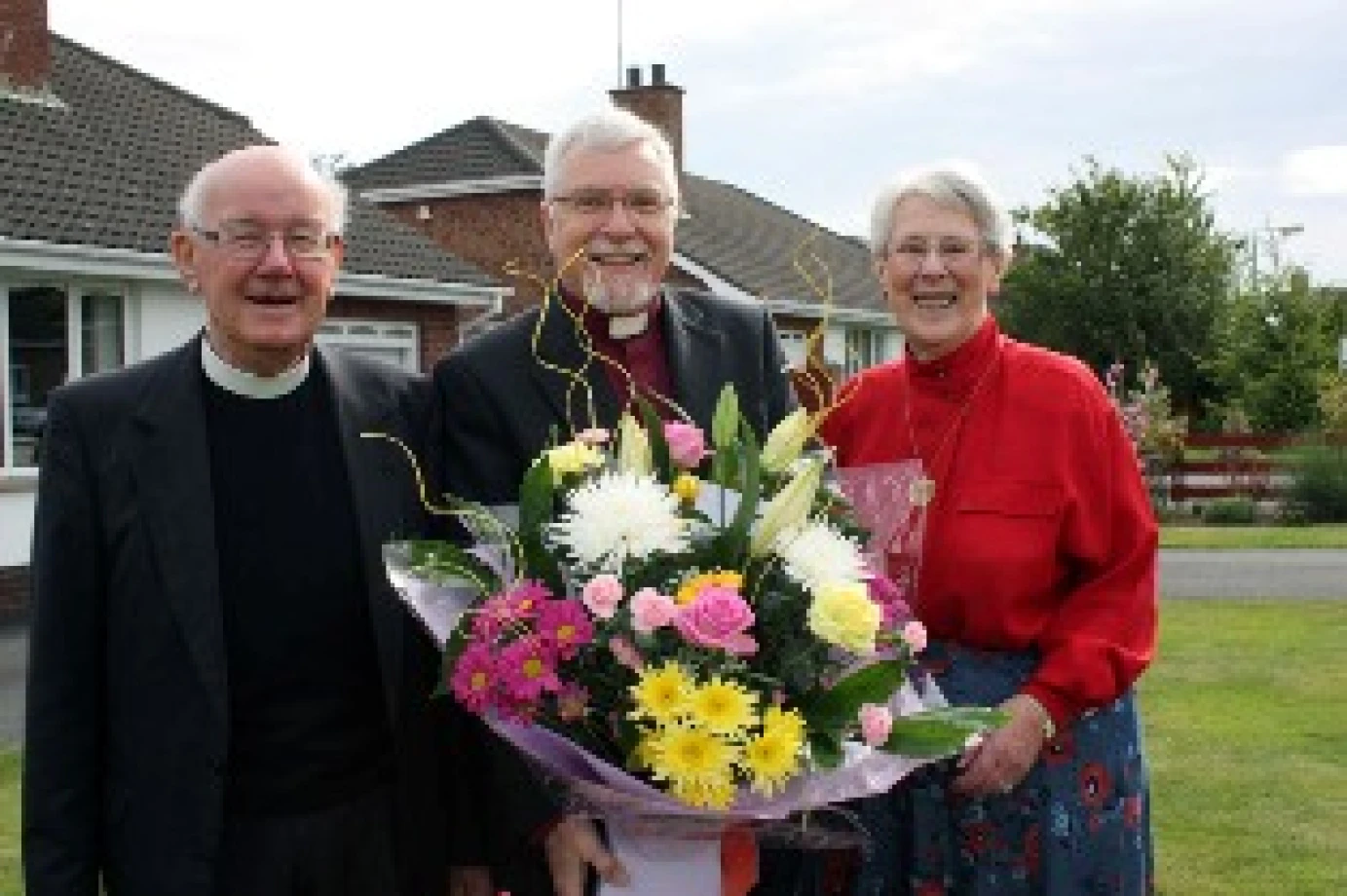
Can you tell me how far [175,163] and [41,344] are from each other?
416 cm

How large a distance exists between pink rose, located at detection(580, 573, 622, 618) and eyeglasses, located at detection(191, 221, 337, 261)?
0.95 metres

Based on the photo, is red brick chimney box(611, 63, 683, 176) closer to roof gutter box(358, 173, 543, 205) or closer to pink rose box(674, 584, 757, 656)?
roof gutter box(358, 173, 543, 205)

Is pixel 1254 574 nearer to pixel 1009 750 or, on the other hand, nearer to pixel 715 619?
pixel 1009 750

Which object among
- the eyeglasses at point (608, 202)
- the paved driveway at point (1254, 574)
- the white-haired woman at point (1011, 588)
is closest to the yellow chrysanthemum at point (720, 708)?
the white-haired woman at point (1011, 588)

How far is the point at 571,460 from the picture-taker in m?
2.89

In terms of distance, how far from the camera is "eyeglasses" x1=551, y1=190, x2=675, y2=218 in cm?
339

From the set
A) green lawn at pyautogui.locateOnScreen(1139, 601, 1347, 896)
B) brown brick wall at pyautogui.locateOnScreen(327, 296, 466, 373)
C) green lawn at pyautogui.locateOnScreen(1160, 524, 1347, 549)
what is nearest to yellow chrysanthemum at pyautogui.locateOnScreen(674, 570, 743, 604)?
green lawn at pyautogui.locateOnScreen(1139, 601, 1347, 896)

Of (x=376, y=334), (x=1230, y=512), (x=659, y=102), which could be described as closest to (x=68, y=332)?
(x=376, y=334)

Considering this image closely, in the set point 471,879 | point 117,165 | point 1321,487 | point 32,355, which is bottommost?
point 1321,487

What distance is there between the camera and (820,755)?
2.79 metres

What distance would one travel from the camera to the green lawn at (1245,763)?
675cm

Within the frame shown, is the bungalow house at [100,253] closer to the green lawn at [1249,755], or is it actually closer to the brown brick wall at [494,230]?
the brown brick wall at [494,230]

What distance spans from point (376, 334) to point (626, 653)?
58.4 ft

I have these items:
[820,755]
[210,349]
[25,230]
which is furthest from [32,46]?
[820,755]
